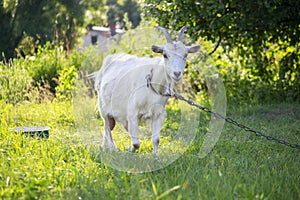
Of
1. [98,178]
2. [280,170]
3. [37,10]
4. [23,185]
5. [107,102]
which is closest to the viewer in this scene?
[23,185]

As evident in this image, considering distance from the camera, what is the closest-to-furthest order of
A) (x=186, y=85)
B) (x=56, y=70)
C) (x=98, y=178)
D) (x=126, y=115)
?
(x=98, y=178) → (x=126, y=115) → (x=186, y=85) → (x=56, y=70)

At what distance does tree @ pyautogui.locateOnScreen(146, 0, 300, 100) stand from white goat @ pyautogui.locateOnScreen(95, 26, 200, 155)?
2243 mm

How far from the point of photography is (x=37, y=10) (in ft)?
51.3

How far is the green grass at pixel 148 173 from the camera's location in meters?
3.75

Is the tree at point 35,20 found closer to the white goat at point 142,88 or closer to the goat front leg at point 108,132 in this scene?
the goat front leg at point 108,132

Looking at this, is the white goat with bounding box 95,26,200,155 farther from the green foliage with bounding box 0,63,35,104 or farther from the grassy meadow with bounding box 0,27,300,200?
the green foliage with bounding box 0,63,35,104

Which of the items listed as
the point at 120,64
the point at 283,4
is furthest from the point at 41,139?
the point at 283,4

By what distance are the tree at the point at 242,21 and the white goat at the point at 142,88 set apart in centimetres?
224

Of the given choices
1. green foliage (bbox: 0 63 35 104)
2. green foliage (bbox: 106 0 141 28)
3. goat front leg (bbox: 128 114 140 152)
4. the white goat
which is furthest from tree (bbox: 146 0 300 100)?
green foliage (bbox: 106 0 141 28)

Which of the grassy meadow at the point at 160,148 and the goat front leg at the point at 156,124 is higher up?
the goat front leg at the point at 156,124

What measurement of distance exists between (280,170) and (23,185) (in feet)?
7.50

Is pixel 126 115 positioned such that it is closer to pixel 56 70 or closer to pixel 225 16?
pixel 225 16

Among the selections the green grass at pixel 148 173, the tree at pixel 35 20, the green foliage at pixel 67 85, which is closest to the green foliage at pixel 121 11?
the tree at pixel 35 20

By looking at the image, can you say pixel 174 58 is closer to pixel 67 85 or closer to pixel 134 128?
pixel 134 128
